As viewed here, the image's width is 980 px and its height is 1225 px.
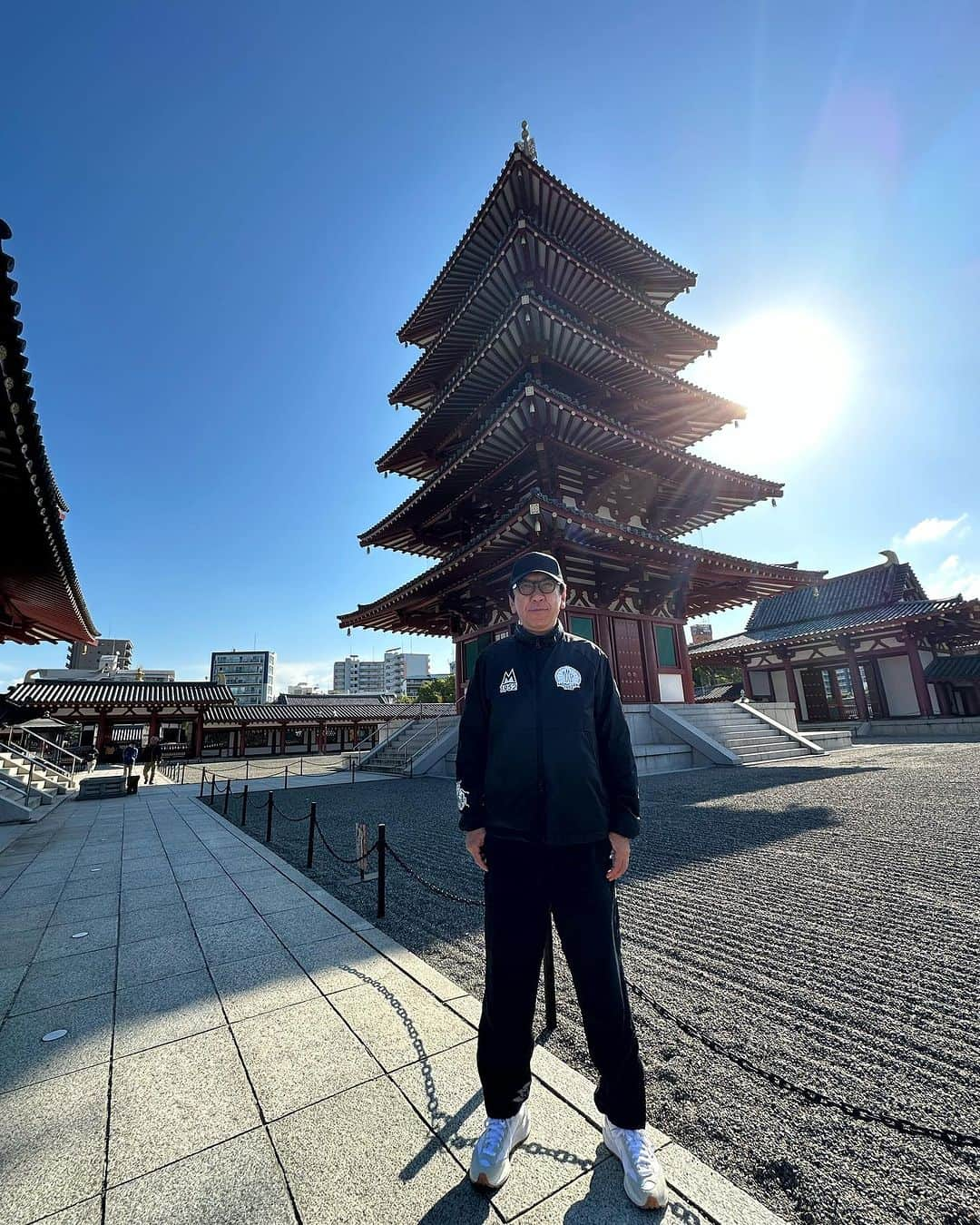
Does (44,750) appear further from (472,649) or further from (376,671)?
(376,671)

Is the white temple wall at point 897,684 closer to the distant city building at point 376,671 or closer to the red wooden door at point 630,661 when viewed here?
the red wooden door at point 630,661

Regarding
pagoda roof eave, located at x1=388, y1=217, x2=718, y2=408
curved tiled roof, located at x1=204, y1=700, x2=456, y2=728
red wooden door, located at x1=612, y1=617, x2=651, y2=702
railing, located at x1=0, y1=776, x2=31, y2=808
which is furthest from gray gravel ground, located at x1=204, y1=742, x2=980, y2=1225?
curved tiled roof, located at x1=204, y1=700, x2=456, y2=728

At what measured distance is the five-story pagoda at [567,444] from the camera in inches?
465

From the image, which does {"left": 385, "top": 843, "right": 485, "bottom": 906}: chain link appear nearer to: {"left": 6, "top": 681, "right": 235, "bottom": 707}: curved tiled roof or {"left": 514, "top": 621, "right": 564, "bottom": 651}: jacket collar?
{"left": 514, "top": 621, "right": 564, "bottom": 651}: jacket collar

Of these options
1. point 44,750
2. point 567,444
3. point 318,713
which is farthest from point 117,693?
point 567,444

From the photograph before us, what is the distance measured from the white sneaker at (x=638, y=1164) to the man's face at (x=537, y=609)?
1818 mm

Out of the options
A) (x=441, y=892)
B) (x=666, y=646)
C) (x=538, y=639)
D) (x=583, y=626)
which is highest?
(x=583, y=626)

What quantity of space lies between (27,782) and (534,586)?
690 inches

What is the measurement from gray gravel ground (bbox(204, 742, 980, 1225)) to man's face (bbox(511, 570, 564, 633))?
6.48 ft

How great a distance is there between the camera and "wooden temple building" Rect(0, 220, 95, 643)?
4043 mm

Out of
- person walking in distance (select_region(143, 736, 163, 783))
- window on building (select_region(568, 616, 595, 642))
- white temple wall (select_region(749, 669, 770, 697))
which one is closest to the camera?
window on building (select_region(568, 616, 595, 642))

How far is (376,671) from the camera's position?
16100cm

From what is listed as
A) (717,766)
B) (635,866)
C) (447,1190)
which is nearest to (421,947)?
(447,1190)

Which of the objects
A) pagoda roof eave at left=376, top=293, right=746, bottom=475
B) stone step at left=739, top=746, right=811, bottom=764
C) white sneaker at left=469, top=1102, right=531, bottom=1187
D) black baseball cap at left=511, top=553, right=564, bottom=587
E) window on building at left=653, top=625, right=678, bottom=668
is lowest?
white sneaker at left=469, top=1102, right=531, bottom=1187
